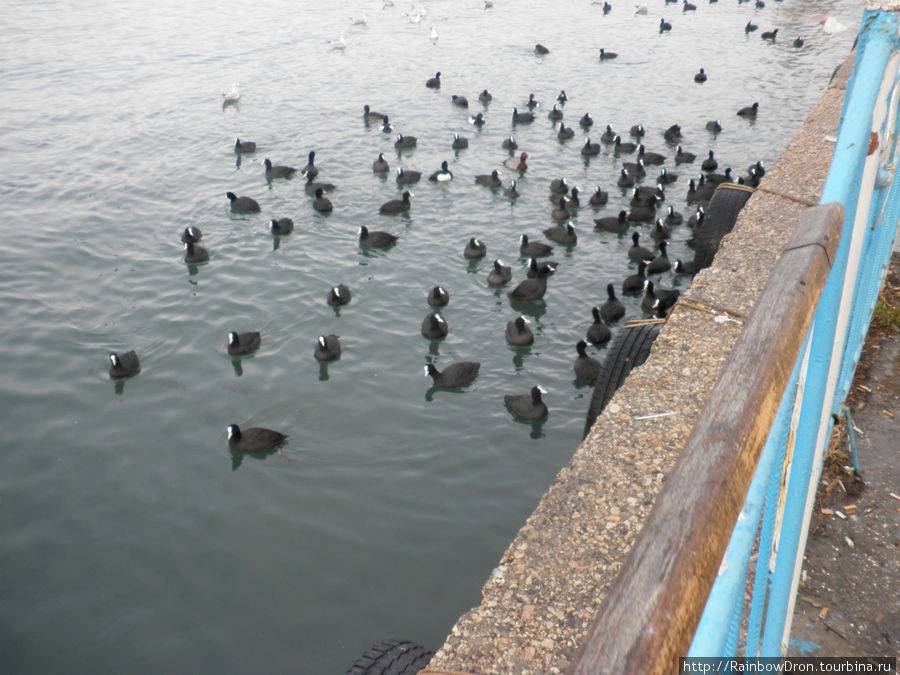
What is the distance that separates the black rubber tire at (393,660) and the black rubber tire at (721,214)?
756 cm

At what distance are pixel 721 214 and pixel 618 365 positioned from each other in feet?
15.2

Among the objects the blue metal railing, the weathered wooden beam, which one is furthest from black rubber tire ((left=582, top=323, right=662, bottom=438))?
the weathered wooden beam

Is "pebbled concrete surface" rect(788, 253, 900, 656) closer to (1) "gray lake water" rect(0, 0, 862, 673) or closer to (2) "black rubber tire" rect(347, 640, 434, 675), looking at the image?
(2) "black rubber tire" rect(347, 640, 434, 675)

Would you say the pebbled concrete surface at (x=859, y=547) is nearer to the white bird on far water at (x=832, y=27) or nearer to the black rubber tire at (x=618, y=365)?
the black rubber tire at (x=618, y=365)

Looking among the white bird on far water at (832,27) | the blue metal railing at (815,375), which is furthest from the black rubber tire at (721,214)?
the white bird on far water at (832,27)

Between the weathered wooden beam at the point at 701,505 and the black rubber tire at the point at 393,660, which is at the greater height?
the weathered wooden beam at the point at 701,505

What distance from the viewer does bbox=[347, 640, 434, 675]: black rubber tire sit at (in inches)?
203

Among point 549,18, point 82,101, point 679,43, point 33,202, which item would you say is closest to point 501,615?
point 33,202

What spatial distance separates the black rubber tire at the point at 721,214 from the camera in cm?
1028

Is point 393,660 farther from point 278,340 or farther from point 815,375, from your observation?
point 278,340

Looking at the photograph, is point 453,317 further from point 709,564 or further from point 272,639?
point 709,564

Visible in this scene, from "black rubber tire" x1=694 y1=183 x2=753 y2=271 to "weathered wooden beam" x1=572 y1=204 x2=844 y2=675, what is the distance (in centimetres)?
968

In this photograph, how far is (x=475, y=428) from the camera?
946 cm

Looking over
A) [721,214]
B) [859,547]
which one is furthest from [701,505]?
[721,214]
